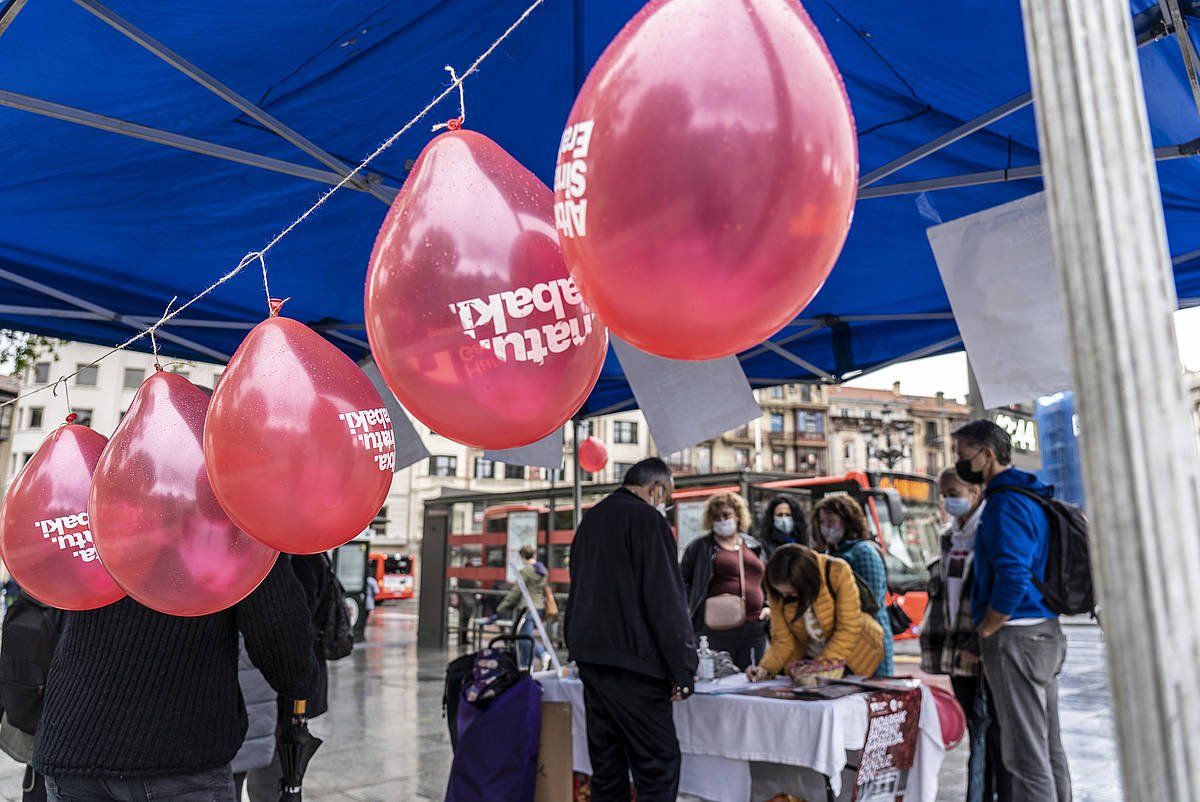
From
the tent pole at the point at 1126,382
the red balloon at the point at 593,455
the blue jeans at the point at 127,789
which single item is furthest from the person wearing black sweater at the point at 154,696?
the red balloon at the point at 593,455

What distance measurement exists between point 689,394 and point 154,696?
11.2ft

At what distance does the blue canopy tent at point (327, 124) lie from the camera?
9.23 ft

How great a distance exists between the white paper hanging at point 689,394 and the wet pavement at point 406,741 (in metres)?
2.90

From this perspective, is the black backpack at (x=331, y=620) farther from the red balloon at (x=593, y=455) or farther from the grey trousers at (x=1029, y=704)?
the red balloon at (x=593, y=455)

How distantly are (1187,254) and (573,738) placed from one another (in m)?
4.21

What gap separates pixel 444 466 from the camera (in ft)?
167

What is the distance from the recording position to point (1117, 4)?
899 mm

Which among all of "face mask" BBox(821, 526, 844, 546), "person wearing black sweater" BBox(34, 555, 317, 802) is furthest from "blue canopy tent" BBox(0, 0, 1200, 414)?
"person wearing black sweater" BBox(34, 555, 317, 802)

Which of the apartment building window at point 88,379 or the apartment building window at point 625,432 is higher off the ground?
the apartment building window at point 88,379

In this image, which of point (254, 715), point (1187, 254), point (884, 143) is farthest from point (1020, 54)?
point (254, 715)

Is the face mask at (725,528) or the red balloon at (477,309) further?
the face mask at (725,528)

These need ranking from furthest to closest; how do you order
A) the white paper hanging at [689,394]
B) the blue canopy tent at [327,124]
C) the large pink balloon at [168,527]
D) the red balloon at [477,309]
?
the white paper hanging at [689,394] < the blue canopy tent at [327,124] < the large pink balloon at [168,527] < the red balloon at [477,309]

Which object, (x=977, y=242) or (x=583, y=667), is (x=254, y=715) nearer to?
(x=583, y=667)

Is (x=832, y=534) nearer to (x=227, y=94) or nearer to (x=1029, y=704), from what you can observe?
(x=1029, y=704)
